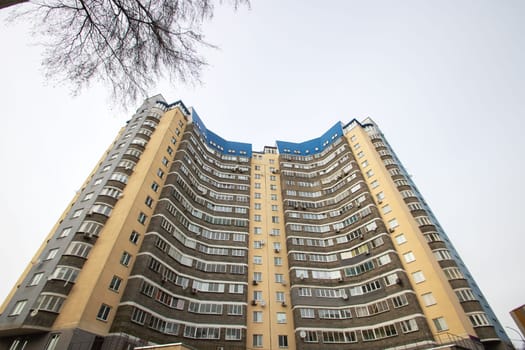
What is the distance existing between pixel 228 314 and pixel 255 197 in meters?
23.5

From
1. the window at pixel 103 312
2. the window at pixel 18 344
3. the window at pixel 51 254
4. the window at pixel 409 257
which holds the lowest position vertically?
the window at pixel 18 344

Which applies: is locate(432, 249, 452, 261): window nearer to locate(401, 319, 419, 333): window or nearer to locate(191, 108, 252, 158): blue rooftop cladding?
locate(401, 319, 419, 333): window

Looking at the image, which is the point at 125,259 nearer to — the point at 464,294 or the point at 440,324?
the point at 440,324

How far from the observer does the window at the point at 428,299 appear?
30.6m

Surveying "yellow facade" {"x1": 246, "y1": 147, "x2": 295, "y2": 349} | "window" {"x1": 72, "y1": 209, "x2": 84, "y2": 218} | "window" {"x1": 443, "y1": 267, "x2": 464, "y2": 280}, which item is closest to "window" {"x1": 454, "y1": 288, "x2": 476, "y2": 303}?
"window" {"x1": 443, "y1": 267, "x2": 464, "y2": 280}

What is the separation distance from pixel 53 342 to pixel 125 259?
366 inches

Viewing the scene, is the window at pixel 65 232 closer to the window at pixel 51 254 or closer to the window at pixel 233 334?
the window at pixel 51 254

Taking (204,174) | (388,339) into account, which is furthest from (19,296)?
(388,339)

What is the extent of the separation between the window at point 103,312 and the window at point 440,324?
34.7 m

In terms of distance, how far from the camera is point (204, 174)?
51.6 m

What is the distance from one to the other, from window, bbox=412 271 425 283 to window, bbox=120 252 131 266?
35.2m

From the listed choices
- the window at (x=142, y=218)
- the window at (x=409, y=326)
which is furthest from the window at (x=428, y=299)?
the window at (x=142, y=218)

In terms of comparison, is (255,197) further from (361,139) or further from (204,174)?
(361,139)

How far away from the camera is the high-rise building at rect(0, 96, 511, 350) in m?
25.9
